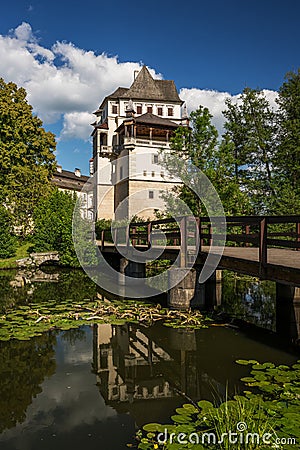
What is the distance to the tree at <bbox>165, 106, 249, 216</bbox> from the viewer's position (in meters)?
19.4

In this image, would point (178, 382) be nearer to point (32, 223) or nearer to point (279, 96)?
point (279, 96)

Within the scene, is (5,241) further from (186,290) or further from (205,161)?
(186,290)

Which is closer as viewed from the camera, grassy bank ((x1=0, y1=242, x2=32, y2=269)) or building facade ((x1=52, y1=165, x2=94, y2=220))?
grassy bank ((x1=0, y1=242, x2=32, y2=269))

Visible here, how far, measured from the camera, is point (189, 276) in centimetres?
1050

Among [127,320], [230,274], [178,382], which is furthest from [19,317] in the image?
[230,274]

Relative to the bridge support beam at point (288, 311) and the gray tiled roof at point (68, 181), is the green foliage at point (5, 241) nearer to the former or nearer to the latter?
the bridge support beam at point (288, 311)

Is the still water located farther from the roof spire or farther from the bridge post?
the roof spire

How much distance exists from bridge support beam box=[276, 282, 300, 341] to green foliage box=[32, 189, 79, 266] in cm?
1546

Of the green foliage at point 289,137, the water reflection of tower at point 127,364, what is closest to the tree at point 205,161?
the green foliage at point 289,137

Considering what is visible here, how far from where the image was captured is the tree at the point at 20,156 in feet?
95.9

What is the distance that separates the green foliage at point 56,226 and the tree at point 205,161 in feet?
21.1

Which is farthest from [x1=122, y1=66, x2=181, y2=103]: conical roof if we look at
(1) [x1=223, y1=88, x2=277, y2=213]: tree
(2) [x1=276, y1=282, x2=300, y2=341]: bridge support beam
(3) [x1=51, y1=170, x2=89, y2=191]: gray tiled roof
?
(2) [x1=276, y1=282, x2=300, y2=341]: bridge support beam

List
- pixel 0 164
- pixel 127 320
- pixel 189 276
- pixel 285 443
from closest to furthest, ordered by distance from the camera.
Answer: pixel 285 443 → pixel 127 320 → pixel 189 276 → pixel 0 164

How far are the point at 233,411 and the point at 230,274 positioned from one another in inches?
609
